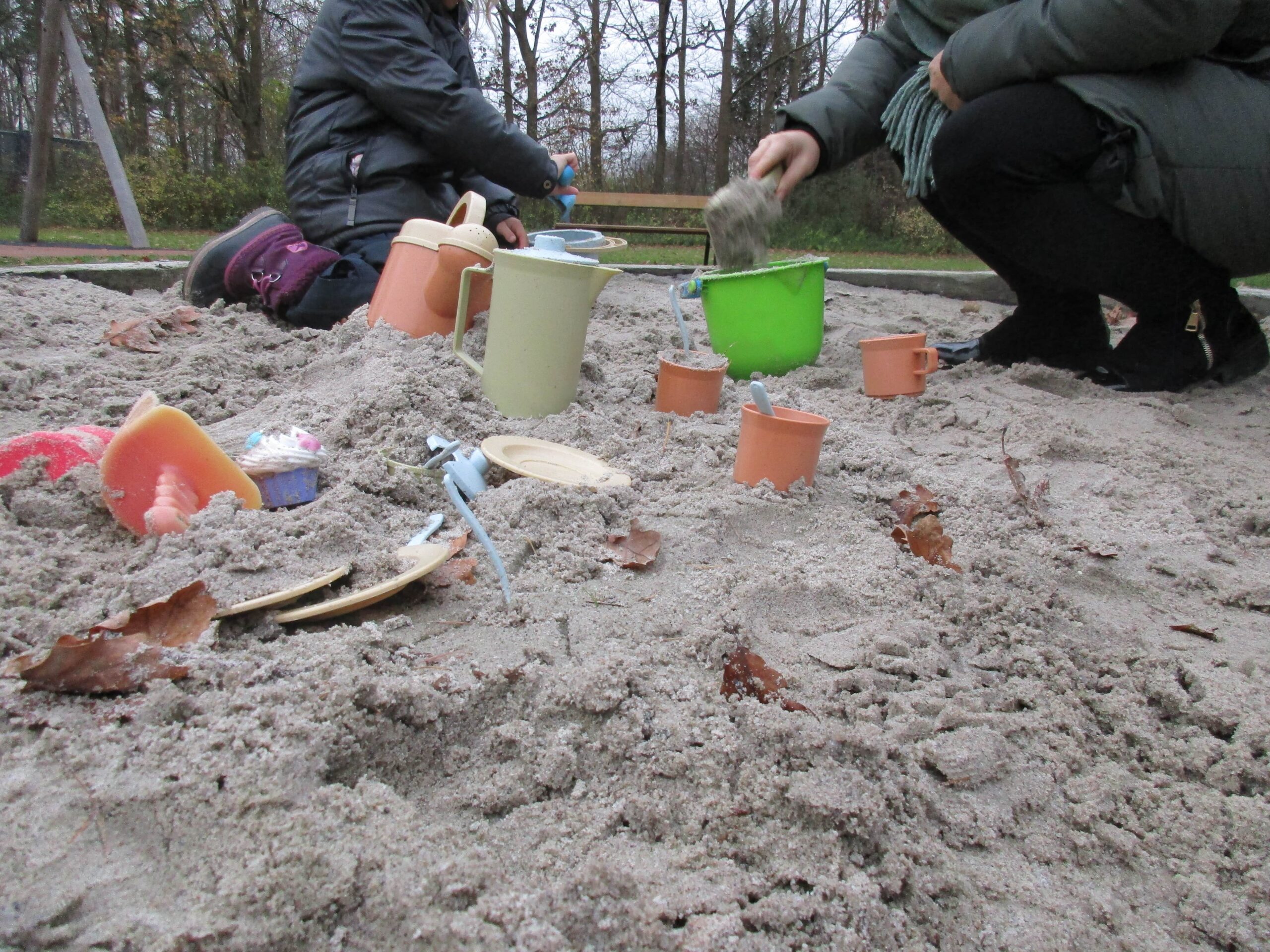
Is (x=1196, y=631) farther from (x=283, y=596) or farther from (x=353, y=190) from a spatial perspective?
(x=353, y=190)

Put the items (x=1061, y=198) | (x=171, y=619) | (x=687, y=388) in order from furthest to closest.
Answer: (x=1061, y=198) → (x=687, y=388) → (x=171, y=619)

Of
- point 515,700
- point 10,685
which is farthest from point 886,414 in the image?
point 10,685

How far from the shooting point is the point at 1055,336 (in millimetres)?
2385

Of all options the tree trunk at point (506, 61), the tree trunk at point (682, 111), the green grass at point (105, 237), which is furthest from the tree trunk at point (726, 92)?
the green grass at point (105, 237)

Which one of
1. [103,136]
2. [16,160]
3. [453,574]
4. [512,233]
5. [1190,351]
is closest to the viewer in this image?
[453,574]

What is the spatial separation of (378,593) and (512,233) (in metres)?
2.47

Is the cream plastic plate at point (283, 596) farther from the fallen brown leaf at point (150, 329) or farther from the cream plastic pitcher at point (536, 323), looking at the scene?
the fallen brown leaf at point (150, 329)

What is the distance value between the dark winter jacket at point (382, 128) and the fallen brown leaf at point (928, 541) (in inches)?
85.0

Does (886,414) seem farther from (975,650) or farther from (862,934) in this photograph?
(862,934)

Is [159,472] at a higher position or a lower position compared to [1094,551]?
higher

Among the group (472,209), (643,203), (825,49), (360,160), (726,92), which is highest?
(825,49)

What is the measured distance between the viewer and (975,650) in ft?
3.46

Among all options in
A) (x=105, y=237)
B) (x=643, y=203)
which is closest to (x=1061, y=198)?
(x=643, y=203)

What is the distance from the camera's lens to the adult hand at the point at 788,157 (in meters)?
2.18
